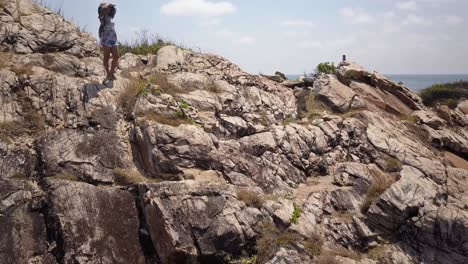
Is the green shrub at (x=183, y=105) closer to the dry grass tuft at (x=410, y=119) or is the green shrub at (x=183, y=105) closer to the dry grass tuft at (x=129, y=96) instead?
the dry grass tuft at (x=129, y=96)

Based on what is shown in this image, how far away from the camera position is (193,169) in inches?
495

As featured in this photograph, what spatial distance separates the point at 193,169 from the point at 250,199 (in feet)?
6.59

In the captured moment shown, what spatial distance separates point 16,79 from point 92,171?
4.28 metres

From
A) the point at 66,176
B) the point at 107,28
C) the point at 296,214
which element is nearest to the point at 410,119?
the point at 296,214

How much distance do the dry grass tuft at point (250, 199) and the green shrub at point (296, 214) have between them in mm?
992

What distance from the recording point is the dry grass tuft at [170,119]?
1338 centimetres

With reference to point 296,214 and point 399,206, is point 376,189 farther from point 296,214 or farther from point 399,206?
point 296,214

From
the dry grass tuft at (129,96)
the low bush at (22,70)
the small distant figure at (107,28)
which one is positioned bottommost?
the dry grass tuft at (129,96)

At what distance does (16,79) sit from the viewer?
13.1 meters

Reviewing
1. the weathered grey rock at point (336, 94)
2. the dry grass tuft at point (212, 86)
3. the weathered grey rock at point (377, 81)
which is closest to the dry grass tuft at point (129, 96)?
the dry grass tuft at point (212, 86)

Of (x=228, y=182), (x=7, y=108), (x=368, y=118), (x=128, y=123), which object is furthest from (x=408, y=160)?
(x=7, y=108)

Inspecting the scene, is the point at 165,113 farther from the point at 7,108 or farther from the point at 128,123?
the point at 7,108

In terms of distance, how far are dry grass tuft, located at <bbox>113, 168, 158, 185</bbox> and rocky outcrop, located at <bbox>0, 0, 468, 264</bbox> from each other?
5cm

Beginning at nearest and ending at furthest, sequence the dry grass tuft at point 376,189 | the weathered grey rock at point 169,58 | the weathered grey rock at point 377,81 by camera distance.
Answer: the dry grass tuft at point 376,189 < the weathered grey rock at point 169,58 < the weathered grey rock at point 377,81
